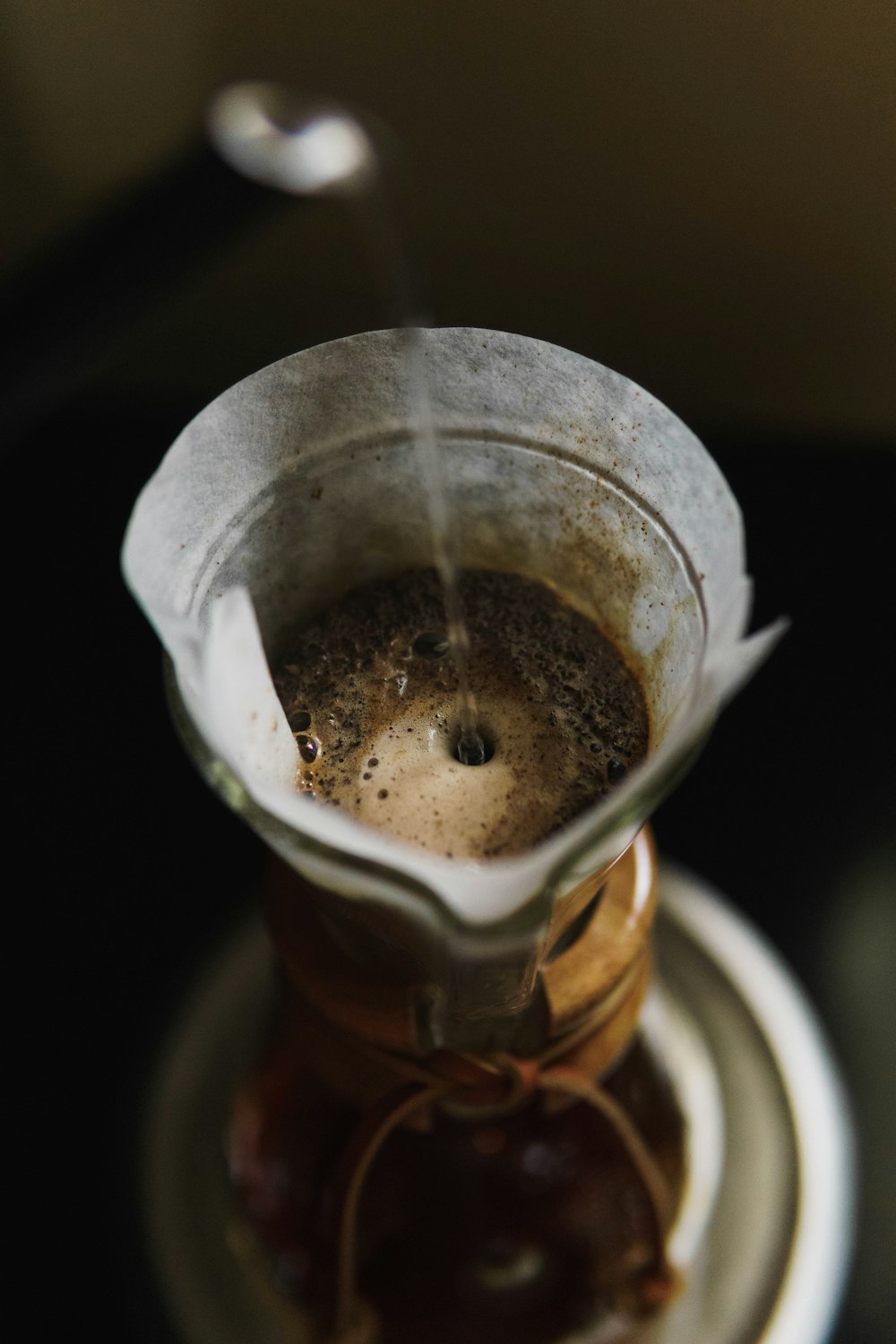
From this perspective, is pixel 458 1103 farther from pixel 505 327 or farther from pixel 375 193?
pixel 505 327

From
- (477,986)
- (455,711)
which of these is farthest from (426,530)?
(477,986)

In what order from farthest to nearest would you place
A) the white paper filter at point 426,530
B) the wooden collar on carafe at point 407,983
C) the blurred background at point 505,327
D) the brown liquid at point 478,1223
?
the blurred background at point 505,327 < the brown liquid at point 478,1223 < the wooden collar on carafe at point 407,983 < the white paper filter at point 426,530

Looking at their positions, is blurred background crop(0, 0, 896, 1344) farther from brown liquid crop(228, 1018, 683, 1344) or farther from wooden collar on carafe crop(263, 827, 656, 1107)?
wooden collar on carafe crop(263, 827, 656, 1107)

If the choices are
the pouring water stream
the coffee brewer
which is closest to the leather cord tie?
the coffee brewer

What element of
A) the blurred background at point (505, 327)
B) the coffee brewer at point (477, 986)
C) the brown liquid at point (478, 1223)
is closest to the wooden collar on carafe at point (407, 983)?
the coffee brewer at point (477, 986)

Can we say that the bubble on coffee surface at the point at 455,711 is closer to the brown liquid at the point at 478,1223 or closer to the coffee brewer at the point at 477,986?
the coffee brewer at the point at 477,986
